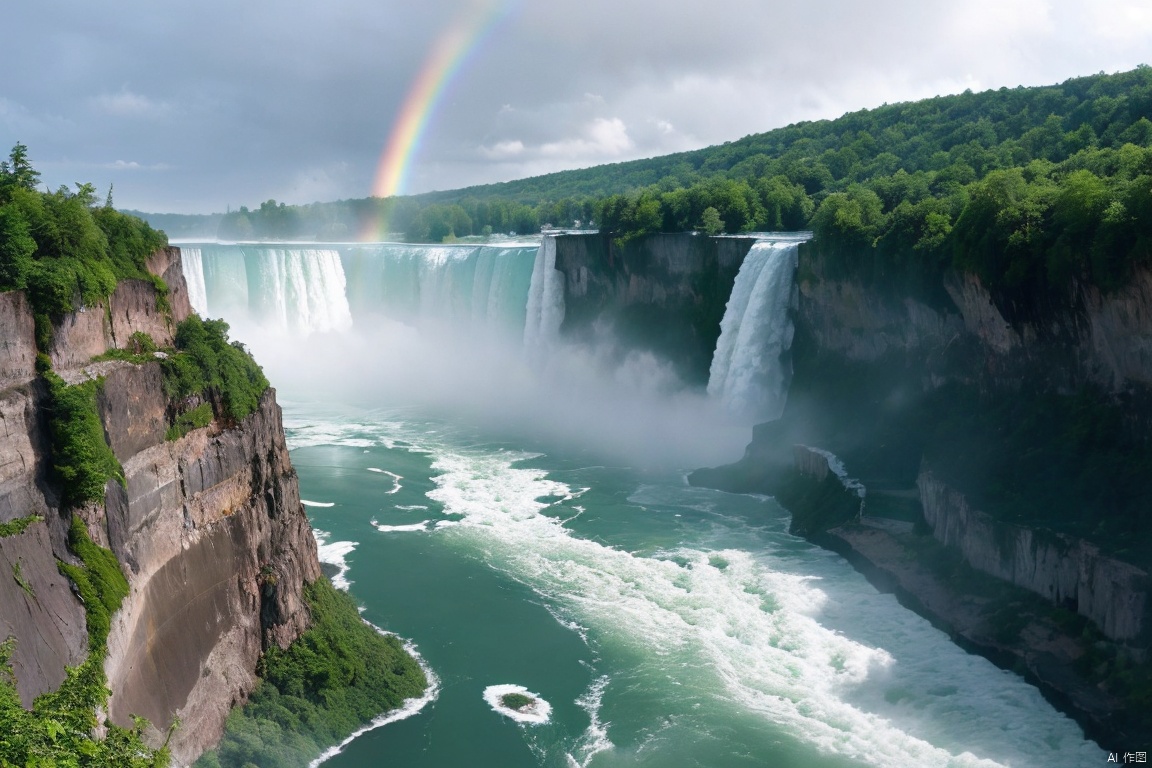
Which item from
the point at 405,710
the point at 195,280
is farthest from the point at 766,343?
the point at 195,280

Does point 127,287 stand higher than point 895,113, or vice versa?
point 895,113

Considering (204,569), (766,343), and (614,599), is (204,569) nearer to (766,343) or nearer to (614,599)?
(614,599)

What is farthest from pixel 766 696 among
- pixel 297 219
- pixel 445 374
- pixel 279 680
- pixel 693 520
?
pixel 297 219

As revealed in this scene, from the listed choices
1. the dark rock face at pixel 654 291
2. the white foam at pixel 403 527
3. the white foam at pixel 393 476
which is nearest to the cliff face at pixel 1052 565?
the white foam at pixel 403 527

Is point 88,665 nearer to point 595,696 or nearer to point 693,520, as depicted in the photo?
point 595,696

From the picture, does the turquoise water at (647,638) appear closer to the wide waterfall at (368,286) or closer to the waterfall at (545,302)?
the waterfall at (545,302)

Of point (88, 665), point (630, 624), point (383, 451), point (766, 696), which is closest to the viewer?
point (88, 665)
